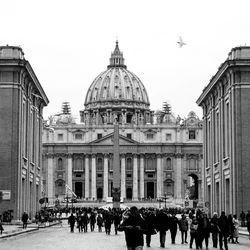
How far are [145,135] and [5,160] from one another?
377ft

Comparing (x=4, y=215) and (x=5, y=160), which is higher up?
(x=5, y=160)

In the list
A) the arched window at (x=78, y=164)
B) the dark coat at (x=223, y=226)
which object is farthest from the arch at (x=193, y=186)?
the dark coat at (x=223, y=226)

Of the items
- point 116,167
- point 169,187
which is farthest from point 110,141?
point 116,167

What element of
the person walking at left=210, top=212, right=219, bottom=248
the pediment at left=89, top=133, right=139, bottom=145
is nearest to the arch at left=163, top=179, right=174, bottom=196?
the pediment at left=89, top=133, right=139, bottom=145

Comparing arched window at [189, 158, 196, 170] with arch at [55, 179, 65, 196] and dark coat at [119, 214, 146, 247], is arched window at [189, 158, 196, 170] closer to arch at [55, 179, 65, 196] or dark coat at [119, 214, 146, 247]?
arch at [55, 179, 65, 196]

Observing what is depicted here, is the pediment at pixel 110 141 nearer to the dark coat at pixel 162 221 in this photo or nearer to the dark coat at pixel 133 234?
the dark coat at pixel 162 221

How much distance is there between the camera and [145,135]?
172500 mm

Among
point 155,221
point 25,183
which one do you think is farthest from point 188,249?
point 25,183

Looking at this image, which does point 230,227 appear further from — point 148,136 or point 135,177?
point 148,136

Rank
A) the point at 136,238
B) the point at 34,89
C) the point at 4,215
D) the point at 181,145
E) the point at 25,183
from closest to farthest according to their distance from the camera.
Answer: the point at 136,238, the point at 4,215, the point at 25,183, the point at 34,89, the point at 181,145

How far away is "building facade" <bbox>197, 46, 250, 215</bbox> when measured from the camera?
5622 centimetres

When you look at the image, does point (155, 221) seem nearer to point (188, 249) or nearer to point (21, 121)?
point (188, 249)

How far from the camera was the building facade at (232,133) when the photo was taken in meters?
56.2

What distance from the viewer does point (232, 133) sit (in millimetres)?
57188
